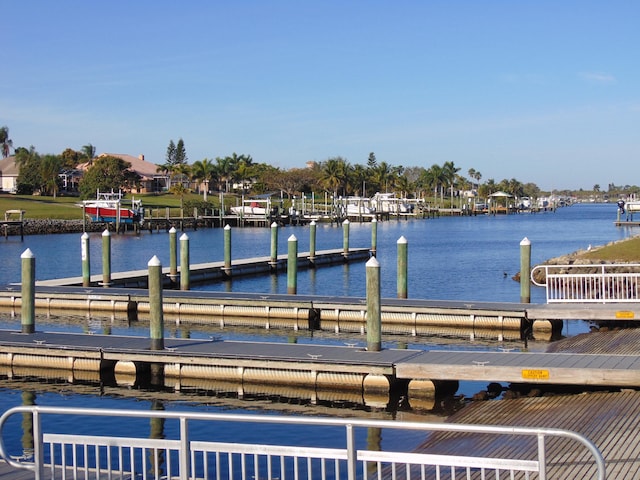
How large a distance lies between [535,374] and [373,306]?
3633mm

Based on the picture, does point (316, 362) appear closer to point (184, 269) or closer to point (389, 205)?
point (184, 269)

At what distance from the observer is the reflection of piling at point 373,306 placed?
58.4 feet

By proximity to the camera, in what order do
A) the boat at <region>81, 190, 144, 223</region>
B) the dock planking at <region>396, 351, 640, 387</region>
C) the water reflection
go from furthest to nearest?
1. the boat at <region>81, 190, 144, 223</region>
2. the dock planking at <region>396, 351, 640, 387</region>
3. the water reflection

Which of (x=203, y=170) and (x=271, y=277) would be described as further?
(x=203, y=170)

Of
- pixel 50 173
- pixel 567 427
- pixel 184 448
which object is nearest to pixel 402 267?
pixel 567 427

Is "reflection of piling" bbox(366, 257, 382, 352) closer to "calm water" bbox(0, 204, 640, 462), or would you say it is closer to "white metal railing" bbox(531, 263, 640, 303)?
"calm water" bbox(0, 204, 640, 462)

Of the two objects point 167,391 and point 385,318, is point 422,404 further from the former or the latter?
point 385,318

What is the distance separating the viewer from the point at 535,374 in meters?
15.7

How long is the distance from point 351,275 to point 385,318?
723 inches

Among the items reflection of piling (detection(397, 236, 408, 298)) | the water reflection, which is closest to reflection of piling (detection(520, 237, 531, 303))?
reflection of piling (detection(397, 236, 408, 298))

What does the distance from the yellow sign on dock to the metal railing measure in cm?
263

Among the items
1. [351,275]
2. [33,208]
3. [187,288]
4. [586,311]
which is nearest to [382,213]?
[33,208]

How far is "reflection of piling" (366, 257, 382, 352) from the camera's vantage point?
17.8 meters

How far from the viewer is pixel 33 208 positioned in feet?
359
